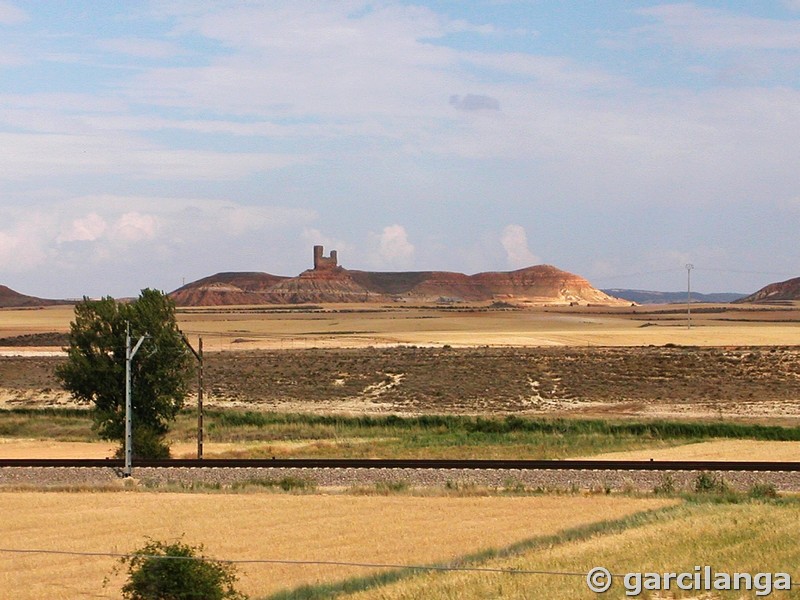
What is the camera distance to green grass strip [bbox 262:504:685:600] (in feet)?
52.3

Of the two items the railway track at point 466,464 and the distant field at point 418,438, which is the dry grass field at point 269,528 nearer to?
the railway track at point 466,464

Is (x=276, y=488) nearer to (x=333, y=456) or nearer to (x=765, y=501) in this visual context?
(x=333, y=456)

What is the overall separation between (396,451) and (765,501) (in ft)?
53.8

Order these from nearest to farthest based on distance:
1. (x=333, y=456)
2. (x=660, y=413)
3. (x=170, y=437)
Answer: (x=333, y=456) → (x=170, y=437) → (x=660, y=413)

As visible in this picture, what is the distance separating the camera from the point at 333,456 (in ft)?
120

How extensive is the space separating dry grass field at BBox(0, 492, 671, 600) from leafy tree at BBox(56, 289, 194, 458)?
12513 millimetres

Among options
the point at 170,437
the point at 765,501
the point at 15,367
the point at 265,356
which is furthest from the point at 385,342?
the point at 765,501

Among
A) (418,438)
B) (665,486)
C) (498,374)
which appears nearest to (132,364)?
(418,438)

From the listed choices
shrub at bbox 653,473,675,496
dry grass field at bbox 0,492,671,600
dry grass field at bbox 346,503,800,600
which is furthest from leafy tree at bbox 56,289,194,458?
dry grass field at bbox 346,503,800,600

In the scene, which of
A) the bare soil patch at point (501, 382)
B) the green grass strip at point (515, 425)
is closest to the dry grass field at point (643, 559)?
the green grass strip at point (515, 425)

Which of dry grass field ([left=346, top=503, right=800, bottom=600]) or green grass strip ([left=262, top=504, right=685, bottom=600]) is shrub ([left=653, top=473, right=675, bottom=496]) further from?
dry grass field ([left=346, top=503, right=800, bottom=600])

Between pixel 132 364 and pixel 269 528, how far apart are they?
19241mm

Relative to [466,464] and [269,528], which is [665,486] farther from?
[269,528]

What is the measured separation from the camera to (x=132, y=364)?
39.9m
